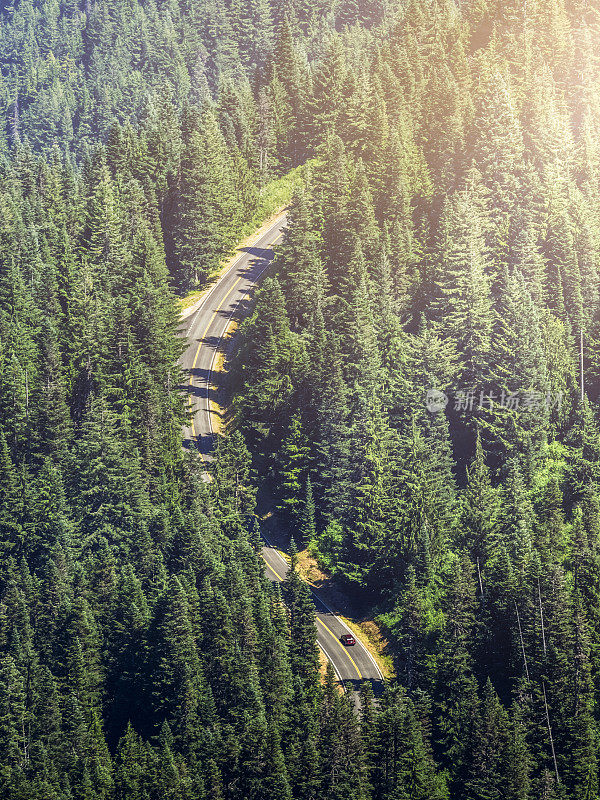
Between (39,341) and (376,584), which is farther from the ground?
(39,341)

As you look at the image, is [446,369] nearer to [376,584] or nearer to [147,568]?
[376,584]

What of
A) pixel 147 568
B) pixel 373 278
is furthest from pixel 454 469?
pixel 147 568

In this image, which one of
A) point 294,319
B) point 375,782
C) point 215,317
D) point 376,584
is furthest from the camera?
point 215,317

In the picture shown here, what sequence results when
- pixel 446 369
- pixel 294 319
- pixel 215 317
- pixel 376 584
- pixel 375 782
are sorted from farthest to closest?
pixel 215 317
pixel 294 319
pixel 446 369
pixel 376 584
pixel 375 782

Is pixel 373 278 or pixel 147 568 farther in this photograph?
pixel 373 278

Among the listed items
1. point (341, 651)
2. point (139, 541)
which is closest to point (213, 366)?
point (139, 541)

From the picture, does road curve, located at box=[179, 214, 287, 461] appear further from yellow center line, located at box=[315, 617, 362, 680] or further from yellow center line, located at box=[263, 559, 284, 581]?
yellow center line, located at box=[315, 617, 362, 680]
